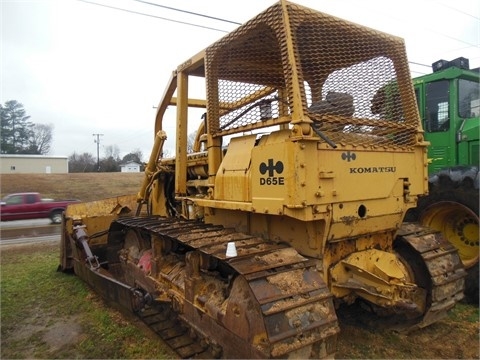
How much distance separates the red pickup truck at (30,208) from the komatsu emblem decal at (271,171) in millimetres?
15513

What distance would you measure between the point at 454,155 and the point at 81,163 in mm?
71248

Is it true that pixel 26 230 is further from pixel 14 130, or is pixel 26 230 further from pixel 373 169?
pixel 14 130

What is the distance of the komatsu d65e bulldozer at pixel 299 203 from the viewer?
2.96 meters

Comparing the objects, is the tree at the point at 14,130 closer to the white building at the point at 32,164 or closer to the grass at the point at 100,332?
the white building at the point at 32,164

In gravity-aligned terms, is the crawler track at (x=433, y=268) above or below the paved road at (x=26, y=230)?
above

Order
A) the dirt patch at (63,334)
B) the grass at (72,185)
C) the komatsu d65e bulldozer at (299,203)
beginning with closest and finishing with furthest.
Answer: the komatsu d65e bulldozer at (299,203), the dirt patch at (63,334), the grass at (72,185)

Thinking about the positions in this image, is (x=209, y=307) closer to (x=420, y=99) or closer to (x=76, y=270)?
(x=76, y=270)

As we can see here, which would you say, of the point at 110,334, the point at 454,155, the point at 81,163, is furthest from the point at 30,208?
the point at 81,163

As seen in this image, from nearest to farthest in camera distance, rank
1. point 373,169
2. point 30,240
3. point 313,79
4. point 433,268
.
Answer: point 373,169, point 313,79, point 433,268, point 30,240

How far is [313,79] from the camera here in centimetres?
365

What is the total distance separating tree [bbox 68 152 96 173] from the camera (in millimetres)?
63781

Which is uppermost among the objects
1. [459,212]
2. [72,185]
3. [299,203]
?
[299,203]

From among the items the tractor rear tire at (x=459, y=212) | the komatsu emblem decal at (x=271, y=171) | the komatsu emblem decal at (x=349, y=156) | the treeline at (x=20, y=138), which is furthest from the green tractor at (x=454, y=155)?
the treeline at (x=20, y=138)

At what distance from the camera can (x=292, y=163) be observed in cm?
302
